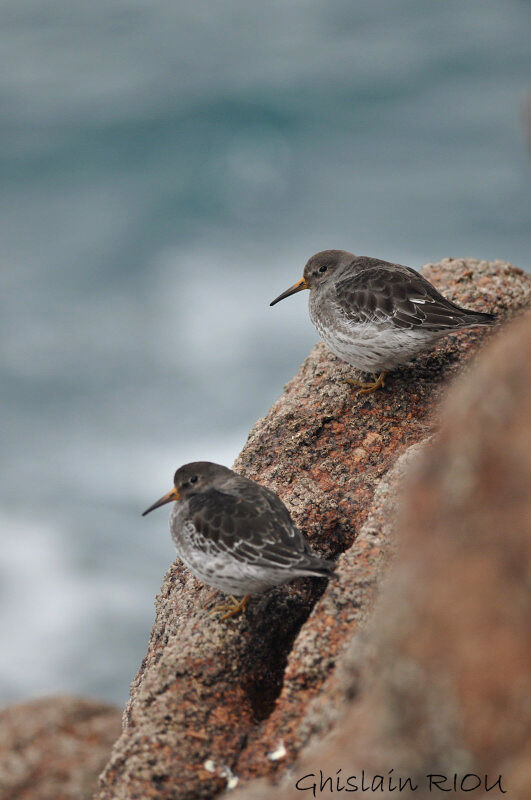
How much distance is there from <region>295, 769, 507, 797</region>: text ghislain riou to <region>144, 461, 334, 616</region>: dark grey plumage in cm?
223

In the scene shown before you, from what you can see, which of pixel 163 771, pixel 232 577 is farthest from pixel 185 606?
pixel 163 771

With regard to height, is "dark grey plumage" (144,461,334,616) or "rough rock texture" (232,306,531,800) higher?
"dark grey plumage" (144,461,334,616)

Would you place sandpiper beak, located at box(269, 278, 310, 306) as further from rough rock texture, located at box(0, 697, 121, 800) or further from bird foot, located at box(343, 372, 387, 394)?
rough rock texture, located at box(0, 697, 121, 800)

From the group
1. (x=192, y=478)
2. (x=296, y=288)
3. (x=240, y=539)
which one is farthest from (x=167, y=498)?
(x=296, y=288)

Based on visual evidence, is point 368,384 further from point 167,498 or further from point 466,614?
point 466,614

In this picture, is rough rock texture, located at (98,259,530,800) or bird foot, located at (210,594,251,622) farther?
bird foot, located at (210,594,251,622)

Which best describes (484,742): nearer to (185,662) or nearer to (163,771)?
(163,771)

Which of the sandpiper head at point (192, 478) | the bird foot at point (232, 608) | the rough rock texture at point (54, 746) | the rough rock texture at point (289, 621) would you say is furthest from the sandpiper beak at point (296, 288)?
the rough rock texture at point (54, 746)

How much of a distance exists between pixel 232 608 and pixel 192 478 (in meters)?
1.64

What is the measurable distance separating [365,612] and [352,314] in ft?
15.9

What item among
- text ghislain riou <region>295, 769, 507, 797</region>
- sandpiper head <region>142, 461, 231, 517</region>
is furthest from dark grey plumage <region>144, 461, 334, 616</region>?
text ghislain riou <region>295, 769, 507, 797</region>

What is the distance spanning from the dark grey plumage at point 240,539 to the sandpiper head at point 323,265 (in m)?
4.37

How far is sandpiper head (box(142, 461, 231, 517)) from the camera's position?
8.38 meters

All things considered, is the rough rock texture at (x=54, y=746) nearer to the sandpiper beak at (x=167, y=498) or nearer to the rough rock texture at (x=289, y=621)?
the rough rock texture at (x=289, y=621)
